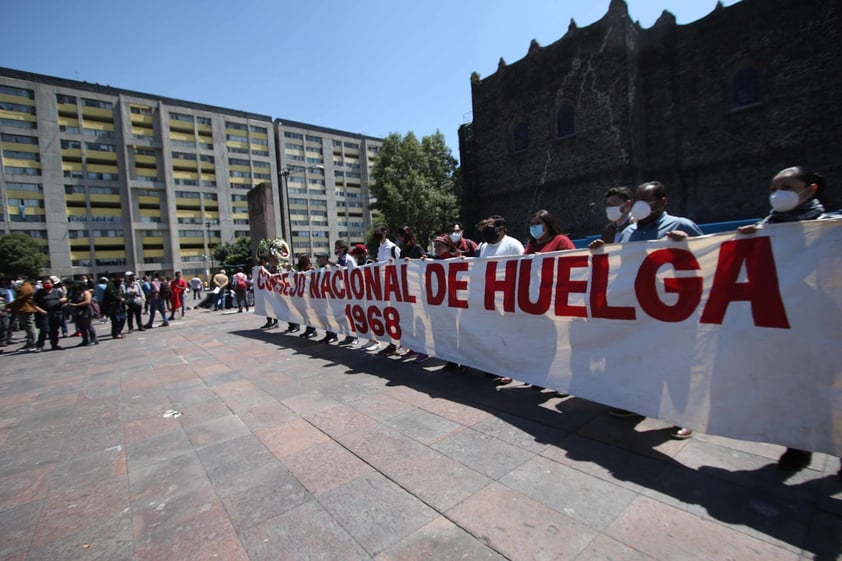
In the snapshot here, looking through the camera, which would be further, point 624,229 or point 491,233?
point 491,233

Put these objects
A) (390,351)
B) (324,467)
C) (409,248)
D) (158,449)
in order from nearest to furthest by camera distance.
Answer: (324,467), (158,449), (409,248), (390,351)

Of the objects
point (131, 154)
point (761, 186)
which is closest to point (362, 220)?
point (131, 154)

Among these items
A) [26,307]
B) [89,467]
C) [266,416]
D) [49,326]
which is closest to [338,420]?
[266,416]

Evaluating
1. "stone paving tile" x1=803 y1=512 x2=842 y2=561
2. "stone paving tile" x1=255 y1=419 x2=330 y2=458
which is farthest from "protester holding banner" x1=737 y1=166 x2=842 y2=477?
"stone paving tile" x1=255 y1=419 x2=330 y2=458

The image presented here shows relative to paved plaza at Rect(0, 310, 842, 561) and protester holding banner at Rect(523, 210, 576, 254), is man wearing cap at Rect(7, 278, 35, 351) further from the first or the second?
protester holding banner at Rect(523, 210, 576, 254)

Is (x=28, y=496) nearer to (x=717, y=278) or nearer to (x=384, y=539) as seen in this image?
(x=384, y=539)

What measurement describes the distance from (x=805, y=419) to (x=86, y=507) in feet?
14.2

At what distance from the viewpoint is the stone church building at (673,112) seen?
17.8 metres

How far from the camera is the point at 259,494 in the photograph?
2.41 meters

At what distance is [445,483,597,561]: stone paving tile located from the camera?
1800 mm

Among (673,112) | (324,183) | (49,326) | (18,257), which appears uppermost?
(324,183)

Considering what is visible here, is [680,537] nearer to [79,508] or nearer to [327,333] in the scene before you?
[79,508]

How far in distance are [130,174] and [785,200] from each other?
70746mm

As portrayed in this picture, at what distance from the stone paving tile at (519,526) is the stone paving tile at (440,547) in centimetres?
5
